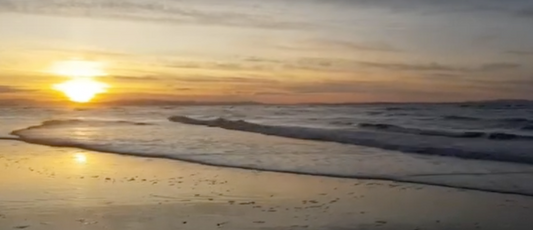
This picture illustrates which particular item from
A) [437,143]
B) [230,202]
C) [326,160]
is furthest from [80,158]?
[437,143]

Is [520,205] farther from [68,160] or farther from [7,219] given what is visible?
[68,160]

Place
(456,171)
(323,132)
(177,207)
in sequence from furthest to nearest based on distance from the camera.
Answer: (323,132) < (456,171) < (177,207)

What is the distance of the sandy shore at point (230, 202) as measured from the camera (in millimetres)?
7965

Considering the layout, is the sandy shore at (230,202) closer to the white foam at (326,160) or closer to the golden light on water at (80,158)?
the white foam at (326,160)

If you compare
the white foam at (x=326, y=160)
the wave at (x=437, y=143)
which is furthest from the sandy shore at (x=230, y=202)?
the wave at (x=437, y=143)

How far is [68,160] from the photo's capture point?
1488 centimetres

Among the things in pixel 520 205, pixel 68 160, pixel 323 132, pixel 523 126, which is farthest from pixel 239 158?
pixel 523 126

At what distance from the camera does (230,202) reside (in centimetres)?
923

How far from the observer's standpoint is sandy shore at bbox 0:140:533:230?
26.1ft

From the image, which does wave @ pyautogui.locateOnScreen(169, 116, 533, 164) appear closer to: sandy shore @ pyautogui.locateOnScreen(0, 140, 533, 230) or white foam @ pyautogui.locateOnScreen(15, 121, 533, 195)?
white foam @ pyautogui.locateOnScreen(15, 121, 533, 195)

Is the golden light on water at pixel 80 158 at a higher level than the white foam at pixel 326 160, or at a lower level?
higher

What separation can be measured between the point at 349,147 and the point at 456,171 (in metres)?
5.76

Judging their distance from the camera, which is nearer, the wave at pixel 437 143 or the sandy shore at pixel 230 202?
the sandy shore at pixel 230 202

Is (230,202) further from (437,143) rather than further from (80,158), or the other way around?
(437,143)
